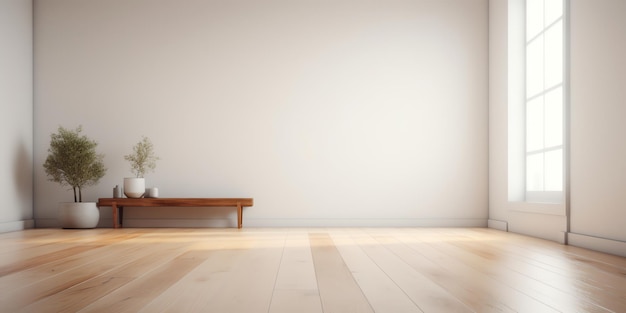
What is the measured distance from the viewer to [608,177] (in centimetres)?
297

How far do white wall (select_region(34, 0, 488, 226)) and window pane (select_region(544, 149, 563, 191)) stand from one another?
3.19 feet

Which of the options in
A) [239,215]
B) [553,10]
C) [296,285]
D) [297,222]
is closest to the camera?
[296,285]

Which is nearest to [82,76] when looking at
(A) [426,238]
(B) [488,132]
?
(A) [426,238]

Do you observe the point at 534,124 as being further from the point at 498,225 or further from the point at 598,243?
the point at 598,243

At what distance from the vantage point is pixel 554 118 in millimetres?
3848

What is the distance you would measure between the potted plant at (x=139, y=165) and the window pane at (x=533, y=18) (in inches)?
139

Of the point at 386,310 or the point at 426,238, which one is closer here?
the point at 386,310

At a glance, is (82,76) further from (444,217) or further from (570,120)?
(570,120)

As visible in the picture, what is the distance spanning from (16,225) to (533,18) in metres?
4.84

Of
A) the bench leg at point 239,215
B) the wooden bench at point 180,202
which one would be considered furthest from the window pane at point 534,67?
the bench leg at point 239,215

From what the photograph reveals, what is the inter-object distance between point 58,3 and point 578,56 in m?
4.60

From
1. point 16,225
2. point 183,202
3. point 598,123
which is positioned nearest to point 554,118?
point 598,123

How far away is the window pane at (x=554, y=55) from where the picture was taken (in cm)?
376

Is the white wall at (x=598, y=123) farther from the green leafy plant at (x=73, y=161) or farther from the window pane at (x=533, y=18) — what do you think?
the green leafy plant at (x=73, y=161)
